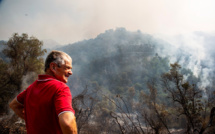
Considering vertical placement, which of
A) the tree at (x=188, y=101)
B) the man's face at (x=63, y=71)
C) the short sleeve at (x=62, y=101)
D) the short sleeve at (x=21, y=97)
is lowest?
the tree at (x=188, y=101)

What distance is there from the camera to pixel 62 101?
0.95 meters

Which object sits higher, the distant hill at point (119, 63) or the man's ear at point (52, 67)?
the man's ear at point (52, 67)

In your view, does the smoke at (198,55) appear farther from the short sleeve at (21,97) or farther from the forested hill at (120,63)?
the short sleeve at (21,97)

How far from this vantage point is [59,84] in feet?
3.42

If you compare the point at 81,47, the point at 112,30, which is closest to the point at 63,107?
the point at 81,47

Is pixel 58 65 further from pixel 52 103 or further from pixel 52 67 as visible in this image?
pixel 52 103

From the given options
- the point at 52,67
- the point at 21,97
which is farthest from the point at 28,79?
the point at 52,67

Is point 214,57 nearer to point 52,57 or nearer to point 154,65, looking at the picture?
point 154,65

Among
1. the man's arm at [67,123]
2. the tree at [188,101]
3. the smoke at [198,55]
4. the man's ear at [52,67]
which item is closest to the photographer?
the man's arm at [67,123]

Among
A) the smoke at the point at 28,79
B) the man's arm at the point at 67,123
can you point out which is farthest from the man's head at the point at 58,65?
the smoke at the point at 28,79

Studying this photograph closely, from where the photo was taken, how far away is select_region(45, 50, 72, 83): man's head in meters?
1.22

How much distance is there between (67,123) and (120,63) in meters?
112

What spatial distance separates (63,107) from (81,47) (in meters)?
161

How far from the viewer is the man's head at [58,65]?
1.22 metres
